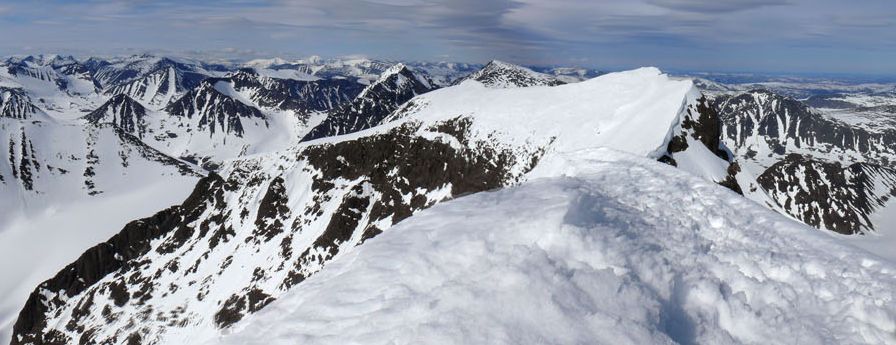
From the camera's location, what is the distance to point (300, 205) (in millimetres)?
109625

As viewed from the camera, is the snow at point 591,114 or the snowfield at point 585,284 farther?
the snow at point 591,114

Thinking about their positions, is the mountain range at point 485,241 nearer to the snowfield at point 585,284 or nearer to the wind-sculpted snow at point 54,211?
the snowfield at point 585,284

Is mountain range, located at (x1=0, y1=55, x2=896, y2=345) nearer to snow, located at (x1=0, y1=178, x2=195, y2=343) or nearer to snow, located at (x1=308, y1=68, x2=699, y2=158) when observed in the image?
snow, located at (x1=308, y1=68, x2=699, y2=158)

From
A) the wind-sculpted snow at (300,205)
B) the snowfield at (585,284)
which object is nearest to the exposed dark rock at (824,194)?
the wind-sculpted snow at (300,205)

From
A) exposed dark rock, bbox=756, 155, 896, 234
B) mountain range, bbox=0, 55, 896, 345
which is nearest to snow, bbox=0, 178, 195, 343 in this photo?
mountain range, bbox=0, 55, 896, 345

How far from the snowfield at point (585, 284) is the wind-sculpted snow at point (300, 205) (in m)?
42.1

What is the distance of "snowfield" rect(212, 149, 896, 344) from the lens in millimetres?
8711

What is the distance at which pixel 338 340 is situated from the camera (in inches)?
338

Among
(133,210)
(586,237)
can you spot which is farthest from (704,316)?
(133,210)

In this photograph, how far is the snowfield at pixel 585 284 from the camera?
8711 mm

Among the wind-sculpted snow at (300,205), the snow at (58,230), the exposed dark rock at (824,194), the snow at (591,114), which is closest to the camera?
the snow at (591,114)

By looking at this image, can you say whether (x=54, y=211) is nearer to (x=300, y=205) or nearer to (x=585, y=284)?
(x=300, y=205)

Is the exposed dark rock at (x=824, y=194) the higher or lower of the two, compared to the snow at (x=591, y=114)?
lower

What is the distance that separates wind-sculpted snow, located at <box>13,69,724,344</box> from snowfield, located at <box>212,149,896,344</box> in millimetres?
42123
